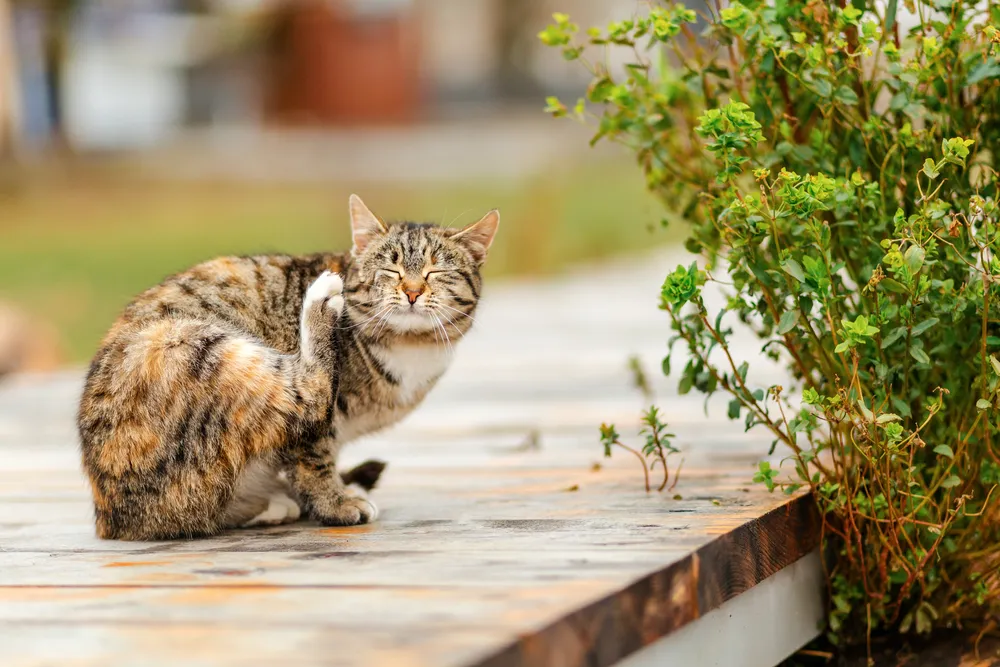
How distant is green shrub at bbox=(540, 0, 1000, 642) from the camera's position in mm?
2164

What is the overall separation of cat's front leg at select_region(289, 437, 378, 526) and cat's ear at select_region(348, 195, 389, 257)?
45cm

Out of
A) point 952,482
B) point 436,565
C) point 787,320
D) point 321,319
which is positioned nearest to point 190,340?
point 321,319

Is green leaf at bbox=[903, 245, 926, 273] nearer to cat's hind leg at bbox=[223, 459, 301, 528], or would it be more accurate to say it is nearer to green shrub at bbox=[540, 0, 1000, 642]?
green shrub at bbox=[540, 0, 1000, 642]

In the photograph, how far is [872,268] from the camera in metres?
2.33

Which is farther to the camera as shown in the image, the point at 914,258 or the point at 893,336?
the point at 893,336

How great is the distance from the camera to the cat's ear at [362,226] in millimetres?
2686

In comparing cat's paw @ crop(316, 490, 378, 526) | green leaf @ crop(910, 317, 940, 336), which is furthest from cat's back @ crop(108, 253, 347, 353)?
green leaf @ crop(910, 317, 940, 336)

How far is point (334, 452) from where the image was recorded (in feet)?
8.26

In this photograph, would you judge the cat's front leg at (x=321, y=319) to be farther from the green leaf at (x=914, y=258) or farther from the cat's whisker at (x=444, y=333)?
the green leaf at (x=914, y=258)

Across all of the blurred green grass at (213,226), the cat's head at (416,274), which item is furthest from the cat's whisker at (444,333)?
the blurred green grass at (213,226)

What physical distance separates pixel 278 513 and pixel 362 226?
62 centimetres

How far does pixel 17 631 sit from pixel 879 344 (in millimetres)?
1452

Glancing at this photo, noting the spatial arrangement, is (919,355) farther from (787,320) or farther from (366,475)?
(366,475)

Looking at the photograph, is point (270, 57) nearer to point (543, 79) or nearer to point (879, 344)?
point (543, 79)
